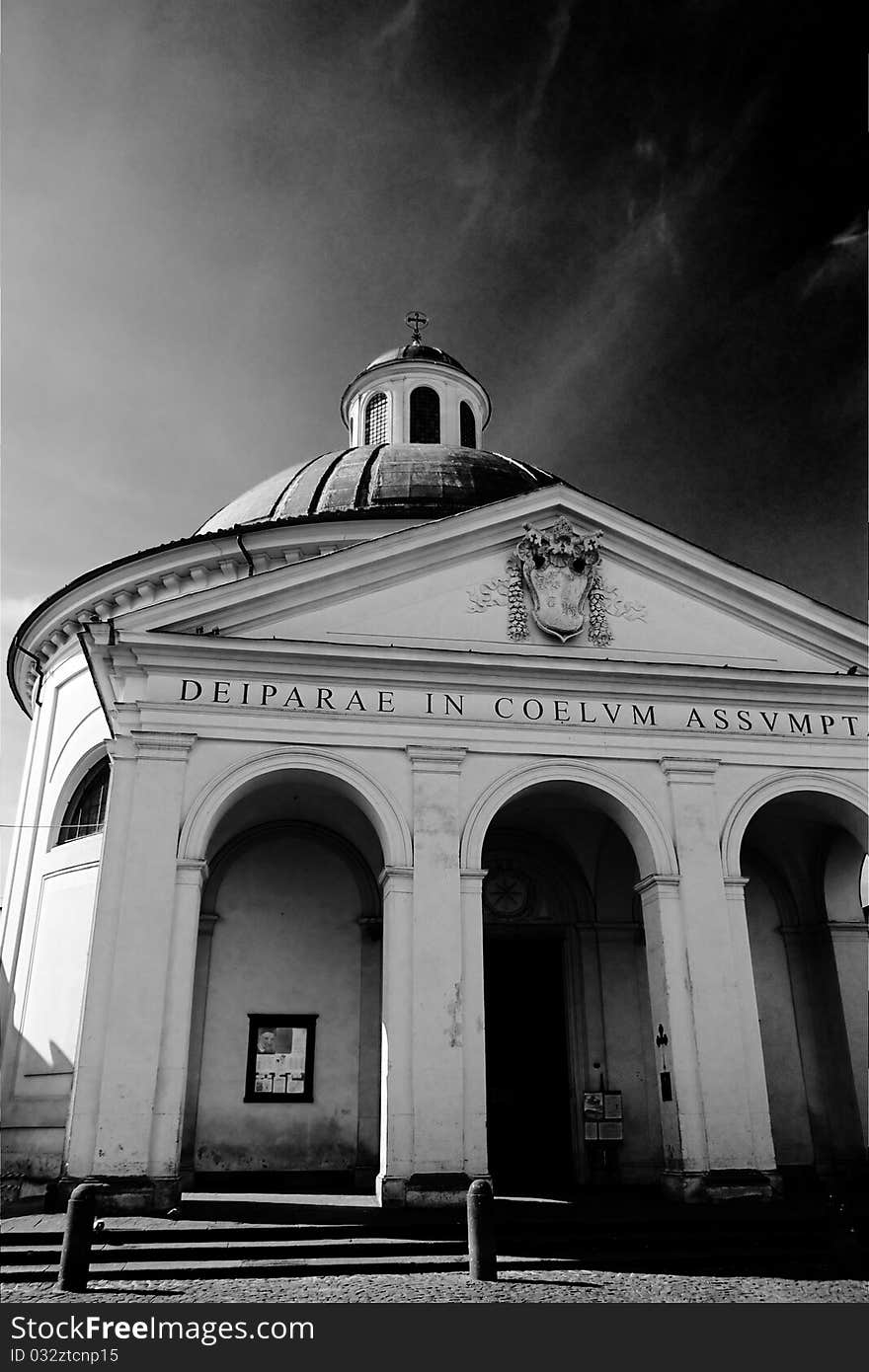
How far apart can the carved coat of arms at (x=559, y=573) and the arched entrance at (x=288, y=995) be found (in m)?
3.99

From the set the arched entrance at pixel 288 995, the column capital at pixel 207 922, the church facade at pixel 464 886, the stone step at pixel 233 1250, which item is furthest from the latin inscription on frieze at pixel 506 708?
the stone step at pixel 233 1250

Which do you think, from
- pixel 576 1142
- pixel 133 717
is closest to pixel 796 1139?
pixel 576 1142

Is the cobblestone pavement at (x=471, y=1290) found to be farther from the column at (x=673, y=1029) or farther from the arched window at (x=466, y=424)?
the arched window at (x=466, y=424)

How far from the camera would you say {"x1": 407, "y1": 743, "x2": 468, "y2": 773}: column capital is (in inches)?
546

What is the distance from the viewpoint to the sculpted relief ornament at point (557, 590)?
49.6 ft

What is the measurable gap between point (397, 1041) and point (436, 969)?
3.21 feet

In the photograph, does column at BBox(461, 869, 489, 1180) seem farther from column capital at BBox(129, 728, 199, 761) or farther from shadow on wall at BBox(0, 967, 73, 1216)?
shadow on wall at BBox(0, 967, 73, 1216)

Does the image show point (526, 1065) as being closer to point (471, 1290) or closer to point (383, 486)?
point (471, 1290)

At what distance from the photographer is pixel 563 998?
16.3 metres

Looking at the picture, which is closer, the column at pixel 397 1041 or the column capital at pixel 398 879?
the column at pixel 397 1041

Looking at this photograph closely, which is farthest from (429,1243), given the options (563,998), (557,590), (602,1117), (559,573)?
(559,573)

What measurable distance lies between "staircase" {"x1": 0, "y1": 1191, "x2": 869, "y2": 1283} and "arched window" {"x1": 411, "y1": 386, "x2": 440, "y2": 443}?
2055cm
